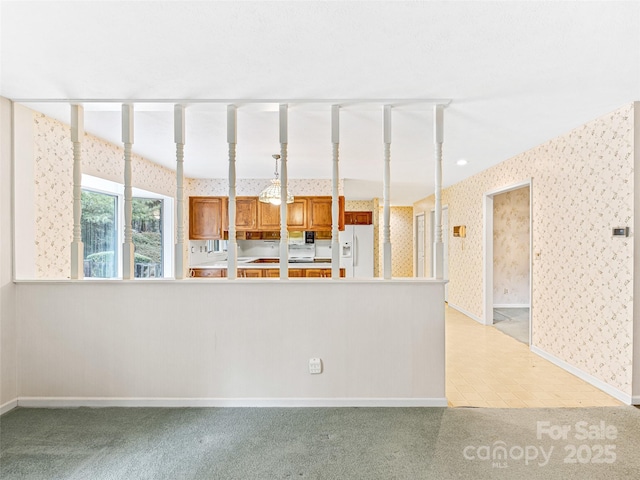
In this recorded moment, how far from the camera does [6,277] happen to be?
2.58m

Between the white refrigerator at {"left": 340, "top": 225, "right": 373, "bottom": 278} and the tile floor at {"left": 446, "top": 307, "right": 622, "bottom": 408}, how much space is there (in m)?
3.69

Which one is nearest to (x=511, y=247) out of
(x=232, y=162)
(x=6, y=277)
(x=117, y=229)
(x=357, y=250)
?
(x=357, y=250)

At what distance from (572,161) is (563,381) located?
2.09 m

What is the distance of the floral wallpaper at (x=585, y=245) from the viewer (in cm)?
276

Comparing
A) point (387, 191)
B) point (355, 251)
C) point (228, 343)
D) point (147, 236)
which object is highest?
point (387, 191)

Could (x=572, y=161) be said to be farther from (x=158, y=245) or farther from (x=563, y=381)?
(x=158, y=245)

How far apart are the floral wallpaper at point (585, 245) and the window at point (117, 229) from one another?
4.71m

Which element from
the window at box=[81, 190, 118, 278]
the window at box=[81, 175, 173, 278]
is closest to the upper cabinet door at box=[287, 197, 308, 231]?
the window at box=[81, 175, 173, 278]

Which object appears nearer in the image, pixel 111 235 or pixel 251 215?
pixel 111 235

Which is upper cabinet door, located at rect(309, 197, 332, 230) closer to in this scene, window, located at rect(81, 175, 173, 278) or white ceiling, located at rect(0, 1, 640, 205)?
window, located at rect(81, 175, 173, 278)

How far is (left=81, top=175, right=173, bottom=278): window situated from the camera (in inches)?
153

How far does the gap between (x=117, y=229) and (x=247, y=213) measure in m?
2.13

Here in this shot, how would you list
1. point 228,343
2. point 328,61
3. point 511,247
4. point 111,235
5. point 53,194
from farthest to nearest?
point 511,247 → point 111,235 → point 53,194 → point 228,343 → point 328,61

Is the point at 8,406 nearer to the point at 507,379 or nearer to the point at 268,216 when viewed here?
the point at 268,216
